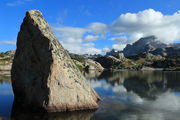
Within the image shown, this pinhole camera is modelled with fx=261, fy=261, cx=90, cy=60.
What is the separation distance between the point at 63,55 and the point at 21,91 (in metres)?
11.5

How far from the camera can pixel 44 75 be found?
154 feet

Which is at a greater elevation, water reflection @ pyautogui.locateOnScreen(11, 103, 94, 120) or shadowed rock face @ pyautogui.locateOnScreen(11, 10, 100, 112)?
shadowed rock face @ pyautogui.locateOnScreen(11, 10, 100, 112)

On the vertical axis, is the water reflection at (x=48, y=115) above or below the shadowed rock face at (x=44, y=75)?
below

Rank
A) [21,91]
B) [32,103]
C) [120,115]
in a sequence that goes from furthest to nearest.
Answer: [21,91] < [32,103] < [120,115]

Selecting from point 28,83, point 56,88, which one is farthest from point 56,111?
point 28,83

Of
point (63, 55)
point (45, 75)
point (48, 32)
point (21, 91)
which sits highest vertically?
point (48, 32)

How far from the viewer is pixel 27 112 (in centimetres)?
4519

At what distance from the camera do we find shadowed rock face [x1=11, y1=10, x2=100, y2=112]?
45.9 m

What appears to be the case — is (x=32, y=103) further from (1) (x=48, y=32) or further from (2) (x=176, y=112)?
(2) (x=176, y=112)

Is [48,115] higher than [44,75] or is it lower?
lower

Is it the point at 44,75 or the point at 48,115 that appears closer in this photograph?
the point at 48,115

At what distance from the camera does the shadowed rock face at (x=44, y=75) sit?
4588 cm

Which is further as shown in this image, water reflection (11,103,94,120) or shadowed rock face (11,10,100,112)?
shadowed rock face (11,10,100,112)

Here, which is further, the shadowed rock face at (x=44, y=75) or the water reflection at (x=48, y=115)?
the shadowed rock face at (x=44, y=75)
